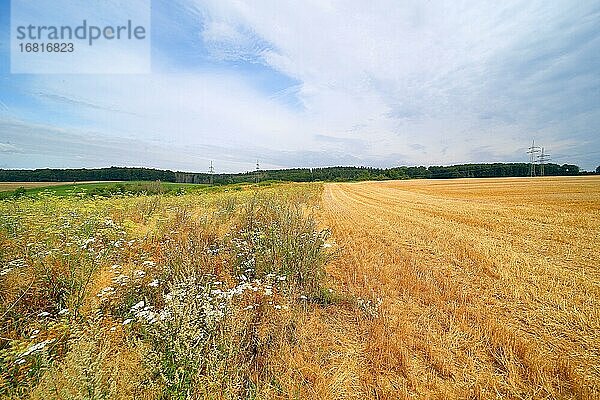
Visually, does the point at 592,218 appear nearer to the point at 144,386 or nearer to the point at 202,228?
the point at 202,228

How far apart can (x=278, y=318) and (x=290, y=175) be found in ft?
342

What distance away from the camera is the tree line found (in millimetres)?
26516

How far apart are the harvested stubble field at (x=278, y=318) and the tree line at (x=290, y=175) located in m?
15.2

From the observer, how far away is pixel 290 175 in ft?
352

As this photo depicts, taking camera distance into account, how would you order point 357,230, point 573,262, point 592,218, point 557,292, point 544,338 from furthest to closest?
1. point 592,218
2. point 357,230
3. point 573,262
4. point 557,292
5. point 544,338

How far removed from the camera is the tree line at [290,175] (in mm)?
26516

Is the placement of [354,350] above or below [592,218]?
below

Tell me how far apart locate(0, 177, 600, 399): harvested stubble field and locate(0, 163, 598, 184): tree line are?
49.7 ft

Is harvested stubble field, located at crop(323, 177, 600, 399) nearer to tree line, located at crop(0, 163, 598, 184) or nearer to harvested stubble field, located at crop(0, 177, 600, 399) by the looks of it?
harvested stubble field, located at crop(0, 177, 600, 399)

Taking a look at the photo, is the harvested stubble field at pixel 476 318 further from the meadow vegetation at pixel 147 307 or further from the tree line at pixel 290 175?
the tree line at pixel 290 175

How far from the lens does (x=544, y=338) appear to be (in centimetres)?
363

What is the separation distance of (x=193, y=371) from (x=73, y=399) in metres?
0.77

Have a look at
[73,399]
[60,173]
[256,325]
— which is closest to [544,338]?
[256,325]

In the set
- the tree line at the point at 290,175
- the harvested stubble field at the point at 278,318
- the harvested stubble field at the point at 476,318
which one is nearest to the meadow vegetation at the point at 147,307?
the harvested stubble field at the point at 278,318
